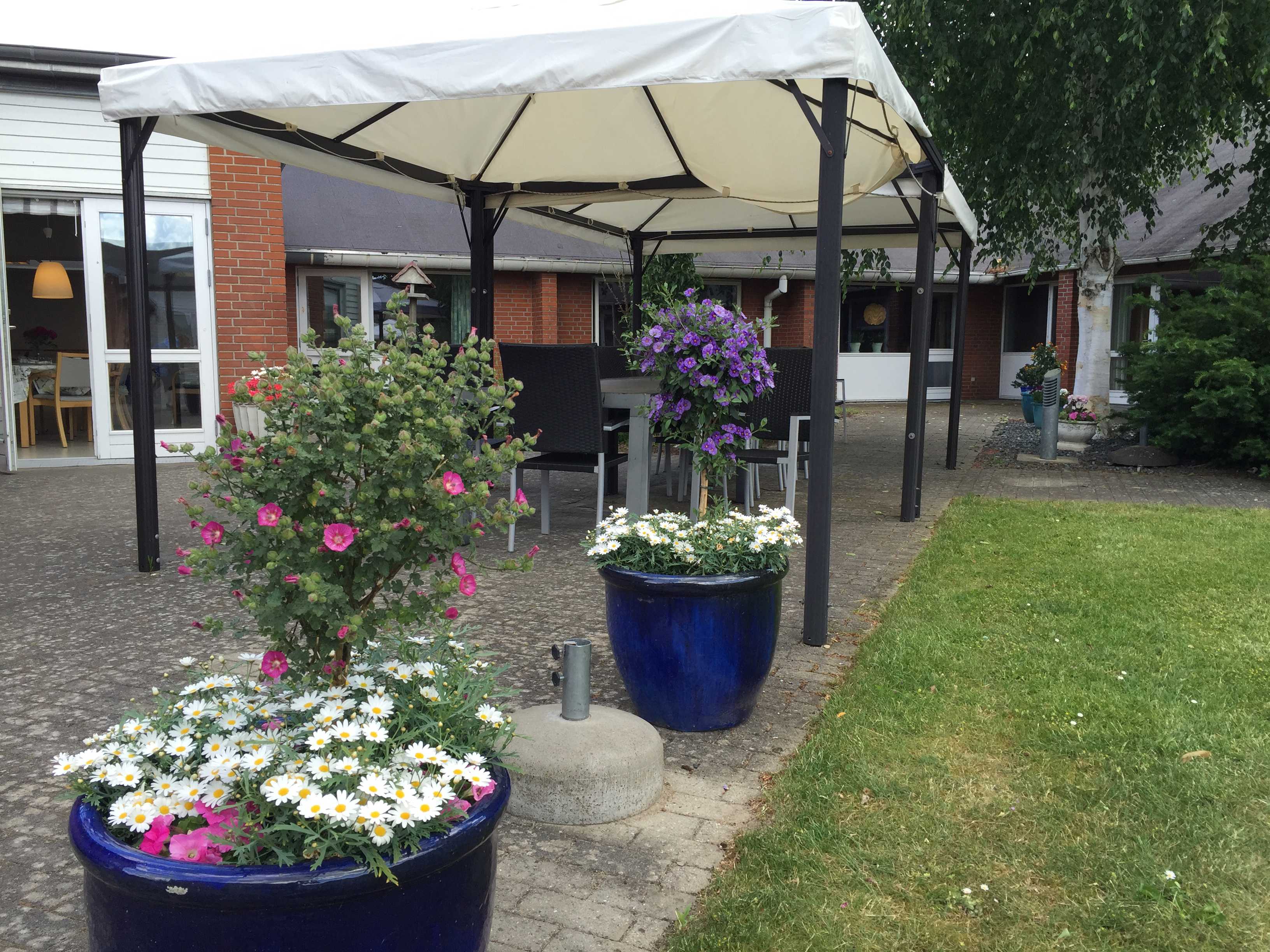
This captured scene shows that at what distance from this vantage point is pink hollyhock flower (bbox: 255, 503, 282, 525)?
1.81 metres

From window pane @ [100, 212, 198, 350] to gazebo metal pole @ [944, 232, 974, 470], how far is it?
6.95 m

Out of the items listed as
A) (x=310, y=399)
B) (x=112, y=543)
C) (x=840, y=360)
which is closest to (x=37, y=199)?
(x=112, y=543)

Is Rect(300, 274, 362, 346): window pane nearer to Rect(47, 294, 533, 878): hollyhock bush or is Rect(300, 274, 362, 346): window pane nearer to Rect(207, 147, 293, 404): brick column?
Rect(207, 147, 293, 404): brick column

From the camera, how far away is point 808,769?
2.87 metres

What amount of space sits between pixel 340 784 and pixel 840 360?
59.3 ft

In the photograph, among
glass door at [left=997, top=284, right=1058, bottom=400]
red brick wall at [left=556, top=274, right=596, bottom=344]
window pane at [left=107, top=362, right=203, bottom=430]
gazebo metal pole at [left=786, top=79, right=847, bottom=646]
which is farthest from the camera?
glass door at [left=997, top=284, right=1058, bottom=400]

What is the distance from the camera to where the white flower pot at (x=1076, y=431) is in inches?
423

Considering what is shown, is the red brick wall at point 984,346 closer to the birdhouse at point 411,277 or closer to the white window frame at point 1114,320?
the white window frame at point 1114,320

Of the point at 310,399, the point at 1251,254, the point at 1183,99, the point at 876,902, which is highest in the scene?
the point at 1183,99

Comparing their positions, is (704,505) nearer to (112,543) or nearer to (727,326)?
(727,326)

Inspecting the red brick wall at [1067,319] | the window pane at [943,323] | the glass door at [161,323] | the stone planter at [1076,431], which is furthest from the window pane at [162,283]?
the window pane at [943,323]

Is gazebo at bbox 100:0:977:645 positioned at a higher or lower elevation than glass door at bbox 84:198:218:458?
higher

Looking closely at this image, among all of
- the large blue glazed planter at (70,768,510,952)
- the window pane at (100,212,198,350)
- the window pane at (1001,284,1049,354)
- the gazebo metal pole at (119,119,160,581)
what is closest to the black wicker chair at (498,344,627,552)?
the gazebo metal pole at (119,119,160,581)

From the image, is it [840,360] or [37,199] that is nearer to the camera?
[37,199]
